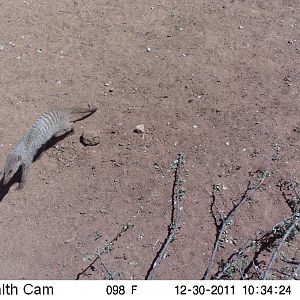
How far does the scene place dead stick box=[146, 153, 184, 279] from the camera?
4.29 m

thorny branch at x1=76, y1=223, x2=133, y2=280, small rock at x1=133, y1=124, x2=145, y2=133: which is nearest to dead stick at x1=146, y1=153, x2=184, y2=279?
thorny branch at x1=76, y1=223, x2=133, y2=280

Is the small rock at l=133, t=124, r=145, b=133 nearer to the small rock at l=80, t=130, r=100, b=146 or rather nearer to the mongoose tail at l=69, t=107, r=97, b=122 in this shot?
the small rock at l=80, t=130, r=100, b=146

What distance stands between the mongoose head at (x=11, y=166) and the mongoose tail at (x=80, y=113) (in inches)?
33.1

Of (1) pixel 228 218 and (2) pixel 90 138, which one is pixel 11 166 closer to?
(2) pixel 90 138

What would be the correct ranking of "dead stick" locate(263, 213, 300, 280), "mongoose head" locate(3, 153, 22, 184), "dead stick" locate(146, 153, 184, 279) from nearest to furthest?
1. "dead stick" locate(263, 213, 300, 280)
2. "dead stick" locate(146, 153, 184, 279)
3. "mongoose head" locate(3, 153, 22, 184)

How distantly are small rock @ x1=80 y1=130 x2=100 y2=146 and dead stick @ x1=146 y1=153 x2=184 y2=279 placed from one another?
3.07 ft

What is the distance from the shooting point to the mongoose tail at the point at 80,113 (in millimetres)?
5496

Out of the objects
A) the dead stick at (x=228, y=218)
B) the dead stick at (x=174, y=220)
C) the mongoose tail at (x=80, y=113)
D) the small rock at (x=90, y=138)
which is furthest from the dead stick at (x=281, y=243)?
the mongoose tail at (x=80, y=113)

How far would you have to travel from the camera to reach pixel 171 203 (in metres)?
4.72

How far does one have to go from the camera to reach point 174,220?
458 centimetres

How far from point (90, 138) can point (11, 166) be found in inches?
35.2

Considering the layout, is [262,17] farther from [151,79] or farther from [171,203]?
[171,203]

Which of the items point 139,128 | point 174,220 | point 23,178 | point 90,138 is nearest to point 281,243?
point 174,220
